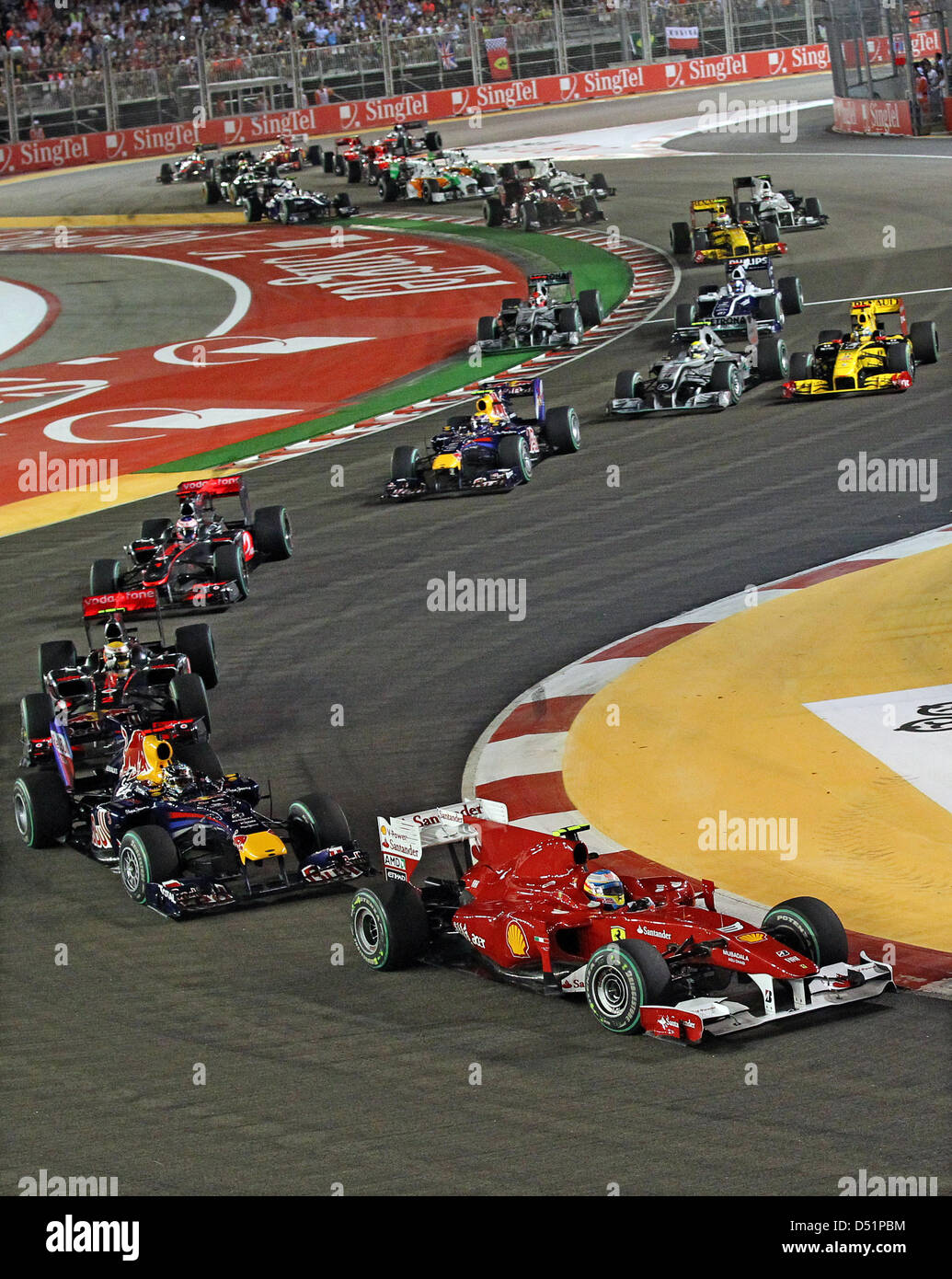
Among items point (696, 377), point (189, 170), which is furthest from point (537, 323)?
point (189, 170)

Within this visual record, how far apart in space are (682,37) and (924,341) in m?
39.6

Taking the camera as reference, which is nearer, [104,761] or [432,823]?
[432,823]

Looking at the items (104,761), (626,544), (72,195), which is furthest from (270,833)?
(72,195)

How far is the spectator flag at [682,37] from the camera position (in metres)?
60.5

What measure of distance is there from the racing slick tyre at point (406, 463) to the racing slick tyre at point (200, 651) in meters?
6.55

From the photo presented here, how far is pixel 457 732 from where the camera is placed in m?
13.8

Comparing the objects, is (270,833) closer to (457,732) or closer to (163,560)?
(457,732)

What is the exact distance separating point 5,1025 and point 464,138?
4900cm

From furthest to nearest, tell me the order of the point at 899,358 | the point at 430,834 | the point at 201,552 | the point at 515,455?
the point at 899,358 → the point at 515,455 → the point at 201,552 → the point at 430,834

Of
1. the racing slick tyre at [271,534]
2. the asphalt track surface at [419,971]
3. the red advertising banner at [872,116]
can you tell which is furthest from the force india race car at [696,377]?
the red advertising banner at [872,116]

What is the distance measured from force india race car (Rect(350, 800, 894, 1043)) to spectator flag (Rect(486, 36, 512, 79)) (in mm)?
52953

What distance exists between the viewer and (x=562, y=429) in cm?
2233

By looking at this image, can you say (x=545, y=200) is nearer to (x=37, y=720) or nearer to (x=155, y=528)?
(x=155, y=528)
